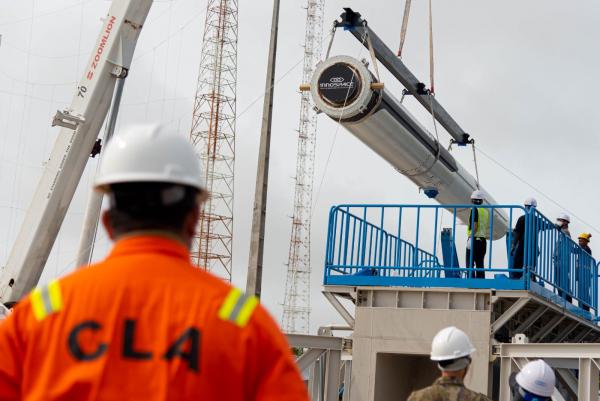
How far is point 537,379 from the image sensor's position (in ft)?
22.7

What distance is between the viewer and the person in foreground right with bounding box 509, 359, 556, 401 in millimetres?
6918

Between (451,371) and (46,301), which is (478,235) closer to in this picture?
(451,371)

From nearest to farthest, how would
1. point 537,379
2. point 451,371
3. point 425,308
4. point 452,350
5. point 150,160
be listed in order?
point 150,160 < point 451,371 < point 452,350 < point 537,379 < point 425,308

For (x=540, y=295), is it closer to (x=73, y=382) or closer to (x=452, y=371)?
(x=452, y=371)

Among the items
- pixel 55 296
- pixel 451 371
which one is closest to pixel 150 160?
pixel 55 296

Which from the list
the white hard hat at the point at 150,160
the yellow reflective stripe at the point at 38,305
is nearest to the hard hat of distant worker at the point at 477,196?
the white hard hat at the point at 150,160

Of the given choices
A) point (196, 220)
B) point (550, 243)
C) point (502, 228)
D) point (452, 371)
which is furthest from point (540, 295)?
point (196, 220)

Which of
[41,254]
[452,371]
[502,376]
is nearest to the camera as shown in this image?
[452,371]

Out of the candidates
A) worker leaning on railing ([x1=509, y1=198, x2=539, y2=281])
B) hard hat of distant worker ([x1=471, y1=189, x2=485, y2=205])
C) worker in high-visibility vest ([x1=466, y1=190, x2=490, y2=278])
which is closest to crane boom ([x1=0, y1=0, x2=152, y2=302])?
hard hat of distant worker ([x1=471, y1=189, x2=485, y2=205])

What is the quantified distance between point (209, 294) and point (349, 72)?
12.6 meters

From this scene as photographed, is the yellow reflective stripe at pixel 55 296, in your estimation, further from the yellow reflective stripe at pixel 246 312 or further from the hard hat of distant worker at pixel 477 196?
the hard hat of distant worker at pixel 477 196

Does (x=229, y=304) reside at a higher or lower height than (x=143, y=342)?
higher

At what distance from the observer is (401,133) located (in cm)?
1623

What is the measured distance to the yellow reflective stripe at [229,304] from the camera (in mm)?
2402
